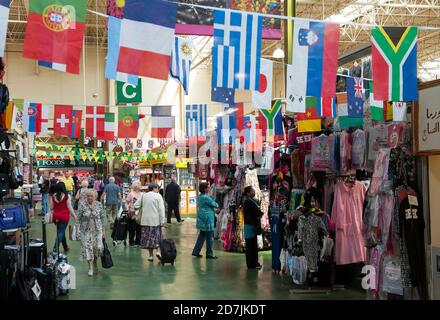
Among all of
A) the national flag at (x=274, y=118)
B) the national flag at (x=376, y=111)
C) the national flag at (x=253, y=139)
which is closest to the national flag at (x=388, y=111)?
the national flag at (x=376, y=111)

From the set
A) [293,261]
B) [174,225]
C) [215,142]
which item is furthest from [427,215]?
[174,225]

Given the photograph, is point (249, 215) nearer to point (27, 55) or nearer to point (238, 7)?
point (238, 7)

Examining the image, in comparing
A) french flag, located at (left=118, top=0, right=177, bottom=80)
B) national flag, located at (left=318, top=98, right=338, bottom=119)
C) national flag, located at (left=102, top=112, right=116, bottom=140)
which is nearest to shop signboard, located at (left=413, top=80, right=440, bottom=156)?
french flag, located at (left=118, top=0, right=177, bottom=80)

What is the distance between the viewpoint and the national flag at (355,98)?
7125 millimetres

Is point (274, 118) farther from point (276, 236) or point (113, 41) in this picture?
point (113, 41)

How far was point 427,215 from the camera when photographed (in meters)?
5.09

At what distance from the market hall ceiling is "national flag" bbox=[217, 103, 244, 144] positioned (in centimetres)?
922

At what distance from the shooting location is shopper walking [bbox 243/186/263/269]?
8688 millimetres

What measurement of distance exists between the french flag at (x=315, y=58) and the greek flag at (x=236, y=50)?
1.37ft

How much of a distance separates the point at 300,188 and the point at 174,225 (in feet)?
30.1

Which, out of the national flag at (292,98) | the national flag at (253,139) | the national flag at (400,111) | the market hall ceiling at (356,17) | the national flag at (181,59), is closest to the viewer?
the national flag at (400,111)

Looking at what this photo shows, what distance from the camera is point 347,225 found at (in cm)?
698

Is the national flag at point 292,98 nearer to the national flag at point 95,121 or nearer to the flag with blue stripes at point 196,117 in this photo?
the flag with blue stripes at point 196,117

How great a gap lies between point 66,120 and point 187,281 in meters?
6.44
